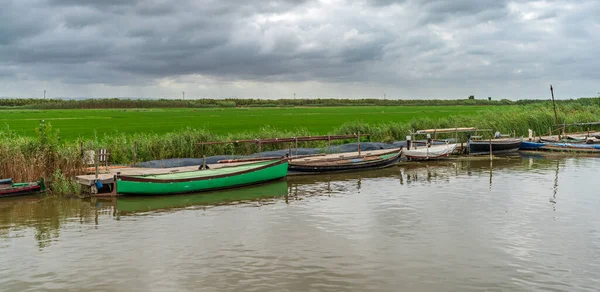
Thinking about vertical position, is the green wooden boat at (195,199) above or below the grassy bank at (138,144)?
below

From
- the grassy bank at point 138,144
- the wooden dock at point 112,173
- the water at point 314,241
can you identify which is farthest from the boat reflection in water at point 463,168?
the grassy bank at point 138,144

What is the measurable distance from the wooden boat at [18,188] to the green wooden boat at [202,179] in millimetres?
3728

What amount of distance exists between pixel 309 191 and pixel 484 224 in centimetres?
904

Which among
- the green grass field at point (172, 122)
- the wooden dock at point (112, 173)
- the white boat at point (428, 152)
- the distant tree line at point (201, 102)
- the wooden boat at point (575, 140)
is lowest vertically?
the wooden dock at point (112, 173)

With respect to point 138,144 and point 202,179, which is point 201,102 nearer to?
point 138,144

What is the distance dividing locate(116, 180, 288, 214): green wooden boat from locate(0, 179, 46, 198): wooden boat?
3.65 m

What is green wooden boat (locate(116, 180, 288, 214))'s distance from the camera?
19.6 metres

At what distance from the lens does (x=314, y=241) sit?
14242 mm

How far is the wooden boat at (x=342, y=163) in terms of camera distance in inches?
1075

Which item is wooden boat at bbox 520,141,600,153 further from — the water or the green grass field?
the green grass field

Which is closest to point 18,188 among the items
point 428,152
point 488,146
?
point 428,152

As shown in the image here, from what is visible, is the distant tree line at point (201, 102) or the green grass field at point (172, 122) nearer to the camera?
the green grass field at point (172, 122)

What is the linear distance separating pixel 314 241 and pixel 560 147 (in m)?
31.6

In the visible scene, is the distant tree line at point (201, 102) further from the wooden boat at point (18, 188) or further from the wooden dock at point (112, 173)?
the wooden boat at point (18, 188)
